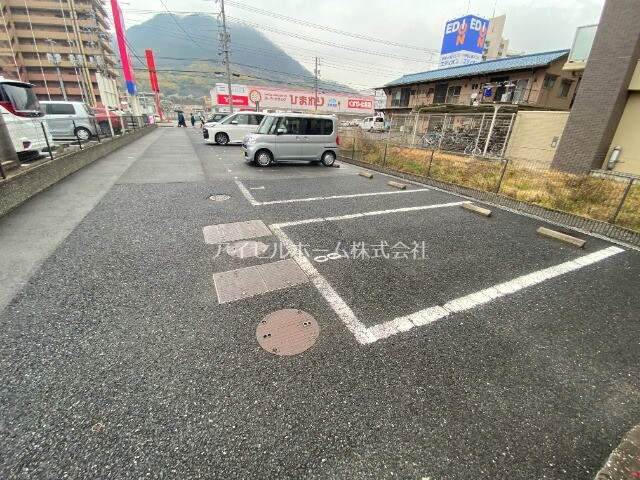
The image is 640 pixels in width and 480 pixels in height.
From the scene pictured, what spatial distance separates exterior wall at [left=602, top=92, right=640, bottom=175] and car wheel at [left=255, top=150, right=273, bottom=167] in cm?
1233

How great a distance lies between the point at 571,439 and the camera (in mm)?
1824

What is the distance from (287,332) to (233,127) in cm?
1605

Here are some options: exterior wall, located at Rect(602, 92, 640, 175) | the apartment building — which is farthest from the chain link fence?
the apartment building

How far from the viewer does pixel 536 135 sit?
13453mm

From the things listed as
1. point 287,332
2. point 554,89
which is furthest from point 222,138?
point 554,89

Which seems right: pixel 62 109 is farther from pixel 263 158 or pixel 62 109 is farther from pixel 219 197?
pixel 219 197

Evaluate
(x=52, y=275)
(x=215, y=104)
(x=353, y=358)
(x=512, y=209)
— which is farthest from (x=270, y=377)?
(x=215, y=104)

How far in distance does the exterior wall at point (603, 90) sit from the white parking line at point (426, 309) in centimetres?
827

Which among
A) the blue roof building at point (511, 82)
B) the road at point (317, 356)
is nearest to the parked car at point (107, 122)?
the road at point (317, 356)

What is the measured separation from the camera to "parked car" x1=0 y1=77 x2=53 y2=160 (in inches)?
247

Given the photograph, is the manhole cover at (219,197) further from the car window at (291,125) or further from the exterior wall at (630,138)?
the exterior wall at (630,138)

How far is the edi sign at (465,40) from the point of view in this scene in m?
42.4

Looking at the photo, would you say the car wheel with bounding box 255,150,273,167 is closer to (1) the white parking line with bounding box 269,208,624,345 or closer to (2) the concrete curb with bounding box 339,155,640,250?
(2) the concrete curb with bounding box 339,155,640,250

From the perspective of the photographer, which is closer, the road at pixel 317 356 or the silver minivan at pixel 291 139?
the road at pixel 317 356
